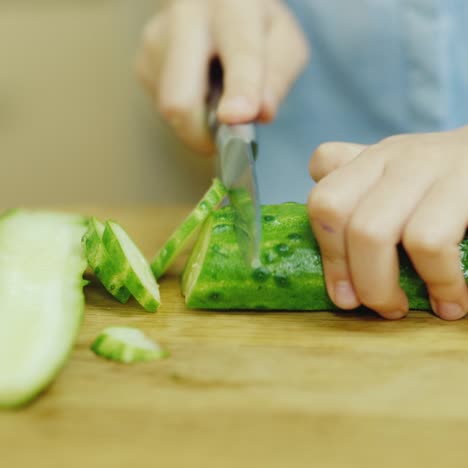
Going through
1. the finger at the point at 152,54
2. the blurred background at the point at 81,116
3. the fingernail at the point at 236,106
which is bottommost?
the blurred background at the point at 81,116

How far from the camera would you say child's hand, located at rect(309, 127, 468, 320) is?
4.20 feet

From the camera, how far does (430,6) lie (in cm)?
220

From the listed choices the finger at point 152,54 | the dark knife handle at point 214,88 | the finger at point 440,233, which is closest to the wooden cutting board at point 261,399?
the finger at point 440,233

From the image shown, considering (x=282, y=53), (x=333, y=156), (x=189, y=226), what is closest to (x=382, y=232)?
(x=333, y=156)

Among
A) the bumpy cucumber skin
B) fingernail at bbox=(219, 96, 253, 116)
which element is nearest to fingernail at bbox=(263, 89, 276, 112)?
fingernail at bbox=(219, 96, 253, 116)

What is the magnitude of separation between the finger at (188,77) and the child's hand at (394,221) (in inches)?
26.2

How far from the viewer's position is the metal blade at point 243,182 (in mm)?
1408

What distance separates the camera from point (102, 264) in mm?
1473

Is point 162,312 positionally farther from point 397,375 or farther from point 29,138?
point 29,138

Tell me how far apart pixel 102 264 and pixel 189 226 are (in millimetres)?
205

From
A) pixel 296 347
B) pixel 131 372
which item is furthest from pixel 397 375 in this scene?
pixel 131 372

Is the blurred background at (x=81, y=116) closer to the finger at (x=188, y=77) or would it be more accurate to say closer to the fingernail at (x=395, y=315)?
the finger at (x=188, y=77)

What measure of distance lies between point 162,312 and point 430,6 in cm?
138

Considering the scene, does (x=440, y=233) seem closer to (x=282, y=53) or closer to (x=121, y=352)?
(x=121, y=352)
